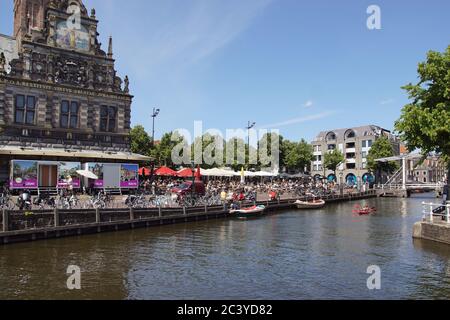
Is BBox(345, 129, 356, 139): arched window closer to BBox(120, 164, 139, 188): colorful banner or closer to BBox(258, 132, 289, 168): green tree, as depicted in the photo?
BBox(258, 132, 289, 168): green tree

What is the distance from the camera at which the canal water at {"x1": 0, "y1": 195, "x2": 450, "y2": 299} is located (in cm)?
1748

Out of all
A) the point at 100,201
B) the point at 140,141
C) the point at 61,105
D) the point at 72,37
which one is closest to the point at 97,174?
the point at 100,201

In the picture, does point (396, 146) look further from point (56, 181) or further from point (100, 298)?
point (100, 298)

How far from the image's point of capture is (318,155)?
449 ft

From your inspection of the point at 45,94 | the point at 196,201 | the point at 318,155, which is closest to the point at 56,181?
the point at 45,94

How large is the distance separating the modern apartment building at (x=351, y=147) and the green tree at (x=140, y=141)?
56032 millimetres

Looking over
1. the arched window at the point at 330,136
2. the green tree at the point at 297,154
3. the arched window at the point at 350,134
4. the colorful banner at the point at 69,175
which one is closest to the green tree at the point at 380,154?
the green tree at the point at 297,154

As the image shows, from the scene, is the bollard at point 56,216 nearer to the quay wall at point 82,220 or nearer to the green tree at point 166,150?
the quay wall at point 82,220

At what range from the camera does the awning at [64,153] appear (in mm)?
40156

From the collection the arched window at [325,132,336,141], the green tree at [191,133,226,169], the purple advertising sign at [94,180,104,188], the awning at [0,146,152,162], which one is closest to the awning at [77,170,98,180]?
the purple advertising sign at [94,180,104,188]

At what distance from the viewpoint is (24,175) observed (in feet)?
125

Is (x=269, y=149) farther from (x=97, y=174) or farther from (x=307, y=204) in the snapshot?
(x=97, y=174)

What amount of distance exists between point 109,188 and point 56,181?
5478mm

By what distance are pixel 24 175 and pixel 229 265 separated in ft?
80.4
